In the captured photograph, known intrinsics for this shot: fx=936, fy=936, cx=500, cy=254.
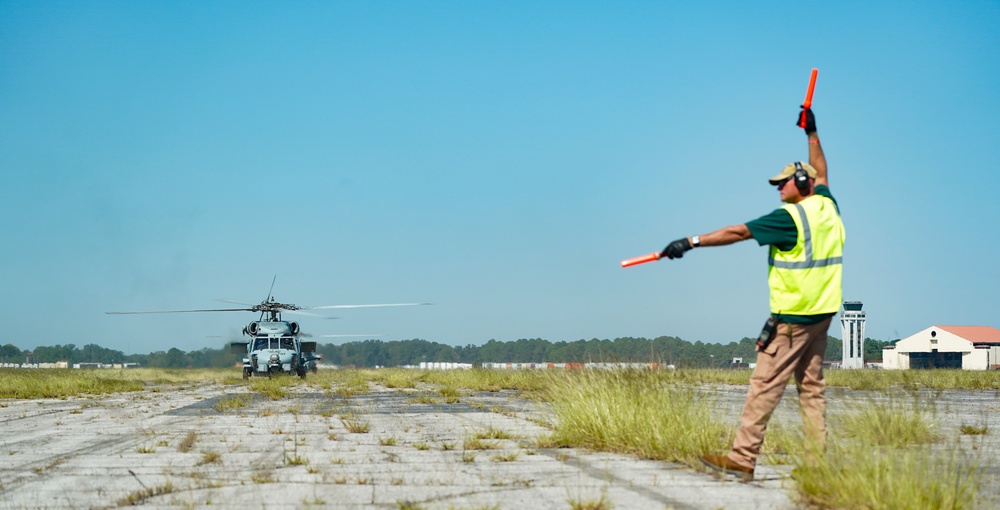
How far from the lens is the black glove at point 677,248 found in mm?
6230

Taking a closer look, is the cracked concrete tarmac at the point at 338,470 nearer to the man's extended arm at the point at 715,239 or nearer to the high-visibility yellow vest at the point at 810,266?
the high-visibility yellow vest at the point at 810,266

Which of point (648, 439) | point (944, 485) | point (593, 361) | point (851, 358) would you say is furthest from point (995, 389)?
point (851, 358)

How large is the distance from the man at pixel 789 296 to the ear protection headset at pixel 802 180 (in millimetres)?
139

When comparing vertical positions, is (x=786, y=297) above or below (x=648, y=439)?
above

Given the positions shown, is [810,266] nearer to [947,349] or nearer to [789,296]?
[789,296]

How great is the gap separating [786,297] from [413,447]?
14.3 feet

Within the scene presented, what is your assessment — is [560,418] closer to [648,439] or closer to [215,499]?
[648,439]

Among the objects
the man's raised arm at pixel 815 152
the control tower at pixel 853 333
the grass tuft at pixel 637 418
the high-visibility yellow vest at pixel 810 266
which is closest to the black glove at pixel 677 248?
the high-visibility yellow vest at pixel 810 266

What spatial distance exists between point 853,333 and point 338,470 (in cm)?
14149

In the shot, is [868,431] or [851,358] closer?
[868,431]

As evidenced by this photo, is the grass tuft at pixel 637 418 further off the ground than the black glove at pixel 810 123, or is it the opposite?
the black glove at pixel 810 123

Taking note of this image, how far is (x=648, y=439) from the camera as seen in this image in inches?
311

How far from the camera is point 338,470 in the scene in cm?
733

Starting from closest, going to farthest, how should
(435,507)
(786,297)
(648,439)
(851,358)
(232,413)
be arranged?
(435,507)
(786,297)
(648,439)
(232,413)
(851,358)
